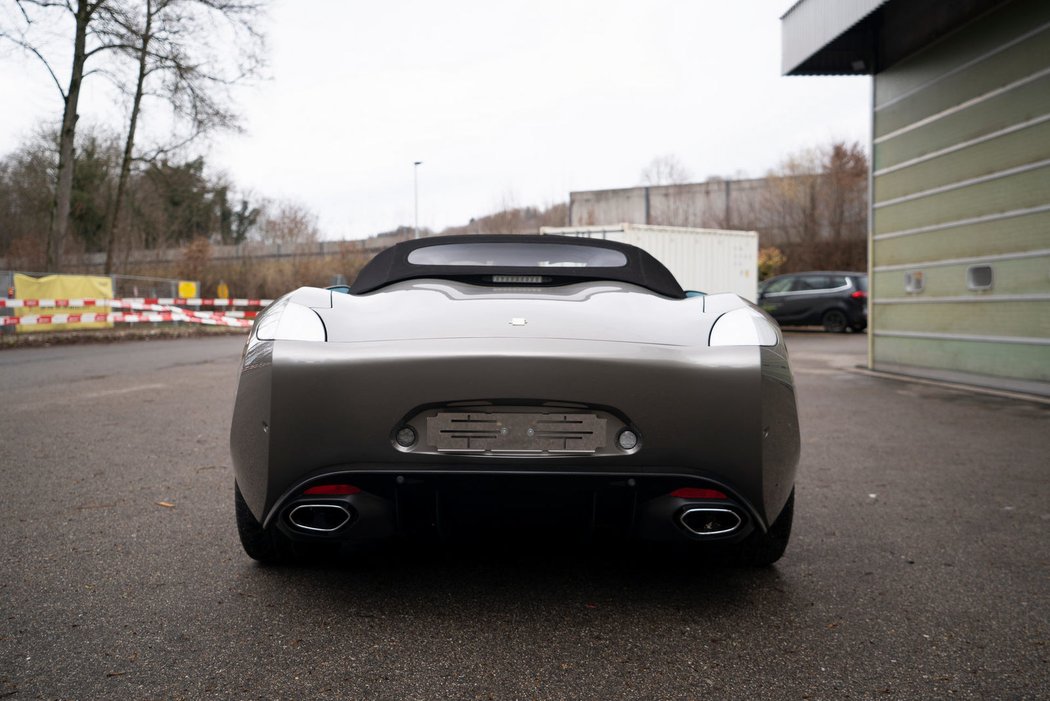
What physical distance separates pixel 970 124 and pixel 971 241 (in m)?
1.23

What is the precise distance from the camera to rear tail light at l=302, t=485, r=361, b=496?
229cm

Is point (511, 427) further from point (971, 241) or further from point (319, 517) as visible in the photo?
point (971, 241)

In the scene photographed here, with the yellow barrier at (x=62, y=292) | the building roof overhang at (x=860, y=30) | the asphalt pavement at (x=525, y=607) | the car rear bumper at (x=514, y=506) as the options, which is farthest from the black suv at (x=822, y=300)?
the car rear bumper at (x=514, y=506)

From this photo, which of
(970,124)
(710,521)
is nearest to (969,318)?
(970,124)

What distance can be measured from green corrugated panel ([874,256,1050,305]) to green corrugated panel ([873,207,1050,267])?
128 millimetres

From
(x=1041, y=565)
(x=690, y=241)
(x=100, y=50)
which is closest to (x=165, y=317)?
(x=100, y=50)

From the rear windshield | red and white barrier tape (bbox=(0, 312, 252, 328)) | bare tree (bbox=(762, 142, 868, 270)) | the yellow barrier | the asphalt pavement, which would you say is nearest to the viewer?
the asphalt pavement

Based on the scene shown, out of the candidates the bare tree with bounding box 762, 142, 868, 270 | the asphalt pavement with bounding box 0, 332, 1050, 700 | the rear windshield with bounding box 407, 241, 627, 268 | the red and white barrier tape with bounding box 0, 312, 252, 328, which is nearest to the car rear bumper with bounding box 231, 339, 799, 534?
the asphalt pavement with bounding box 0, 332, 1050, 700

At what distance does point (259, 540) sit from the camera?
9.07ft

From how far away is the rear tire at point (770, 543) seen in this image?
274 cm

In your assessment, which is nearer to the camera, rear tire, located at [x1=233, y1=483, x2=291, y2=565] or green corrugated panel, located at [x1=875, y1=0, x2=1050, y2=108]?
rear tire, located at [x1=233, y1=483, x2=291, y2=565]

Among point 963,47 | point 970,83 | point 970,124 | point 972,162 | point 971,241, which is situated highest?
point 963,47

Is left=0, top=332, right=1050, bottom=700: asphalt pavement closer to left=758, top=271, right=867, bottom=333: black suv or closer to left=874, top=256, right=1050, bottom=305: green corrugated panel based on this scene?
left=874, top=256, right=1050, bottom=305: green corrugated panel

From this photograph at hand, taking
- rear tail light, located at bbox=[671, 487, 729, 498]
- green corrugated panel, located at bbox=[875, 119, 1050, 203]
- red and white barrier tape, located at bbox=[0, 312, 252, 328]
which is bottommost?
rear tail light, located at bbox=[671, 487, 729, 498]
